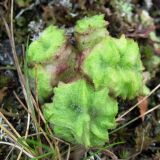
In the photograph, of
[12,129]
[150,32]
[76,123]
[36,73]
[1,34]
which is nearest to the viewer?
[76,123]

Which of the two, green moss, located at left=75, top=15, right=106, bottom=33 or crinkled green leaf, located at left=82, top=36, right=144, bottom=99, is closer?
crinkled green leaf, located at left=82, top=36, right=144, bottom=99

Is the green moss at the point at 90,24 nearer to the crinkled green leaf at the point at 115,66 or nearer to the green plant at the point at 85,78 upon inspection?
the green plant at the point at 85,78

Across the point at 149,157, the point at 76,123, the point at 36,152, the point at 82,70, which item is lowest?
the point at 149,157

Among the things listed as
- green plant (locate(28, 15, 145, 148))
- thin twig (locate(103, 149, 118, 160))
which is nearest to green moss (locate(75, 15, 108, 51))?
green plant (locate(28, 15, 145, 148))

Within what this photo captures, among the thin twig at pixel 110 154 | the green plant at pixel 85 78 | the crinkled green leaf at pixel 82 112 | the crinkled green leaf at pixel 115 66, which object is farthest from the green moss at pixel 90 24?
the thin twig at pixel 110 154

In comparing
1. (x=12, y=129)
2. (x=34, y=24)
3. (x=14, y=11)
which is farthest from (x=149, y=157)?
(x=14, y=11)

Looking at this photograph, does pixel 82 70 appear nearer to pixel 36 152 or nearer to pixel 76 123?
pixel 76 123

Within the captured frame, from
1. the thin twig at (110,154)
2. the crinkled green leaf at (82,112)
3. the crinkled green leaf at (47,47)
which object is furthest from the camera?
the thin twig at (110,154)

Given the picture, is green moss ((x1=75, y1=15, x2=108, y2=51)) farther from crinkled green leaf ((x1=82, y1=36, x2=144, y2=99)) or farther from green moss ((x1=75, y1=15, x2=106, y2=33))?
crinkled green leaf ((x1=82, y1=36, x2=144, y2=99))
